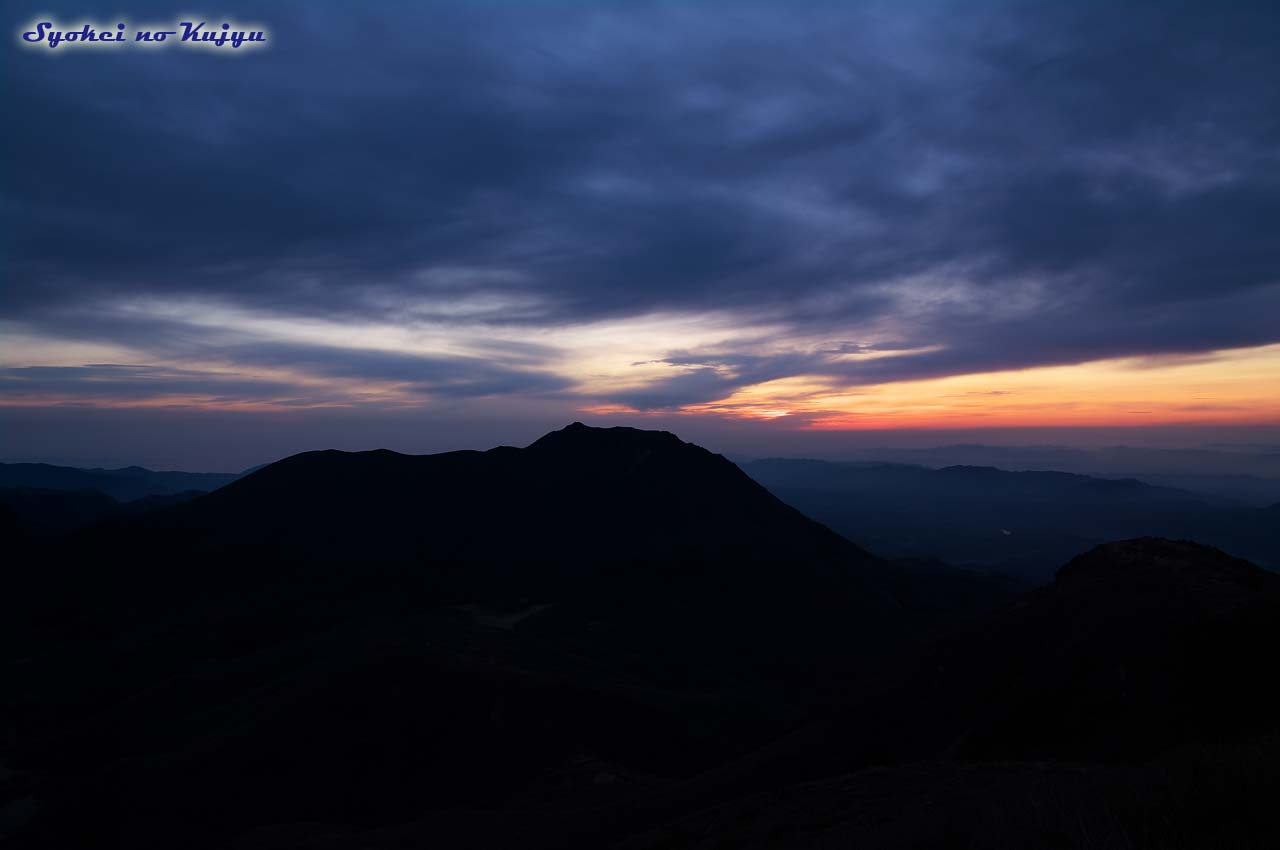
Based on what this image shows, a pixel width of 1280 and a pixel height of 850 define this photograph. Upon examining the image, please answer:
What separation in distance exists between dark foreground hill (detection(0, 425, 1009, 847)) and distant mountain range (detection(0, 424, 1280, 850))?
34 cm

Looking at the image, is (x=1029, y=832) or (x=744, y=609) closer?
(x=1029, y=832)

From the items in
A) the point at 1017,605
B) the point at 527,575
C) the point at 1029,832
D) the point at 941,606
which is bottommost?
the point at 941,606

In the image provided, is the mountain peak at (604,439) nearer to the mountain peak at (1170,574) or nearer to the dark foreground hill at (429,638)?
the dark foreground hill at (429,638)

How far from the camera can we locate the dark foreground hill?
135 feet

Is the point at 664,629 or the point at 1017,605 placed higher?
the point at 1017,605

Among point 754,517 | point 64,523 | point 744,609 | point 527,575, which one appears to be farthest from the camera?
point 64,523

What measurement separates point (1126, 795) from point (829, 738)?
2666cm

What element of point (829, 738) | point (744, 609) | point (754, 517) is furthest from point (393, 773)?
point (754, 517)

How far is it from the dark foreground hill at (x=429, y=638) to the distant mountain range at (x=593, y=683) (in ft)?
1.12

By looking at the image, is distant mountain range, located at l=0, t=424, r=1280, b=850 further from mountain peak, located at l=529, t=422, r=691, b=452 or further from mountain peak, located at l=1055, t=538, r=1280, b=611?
mountain peak, located at l=529, t=422, r=691, b=452

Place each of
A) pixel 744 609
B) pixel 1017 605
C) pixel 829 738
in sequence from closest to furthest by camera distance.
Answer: pixel 829 738
pixel 1017 605
pixel 744 609

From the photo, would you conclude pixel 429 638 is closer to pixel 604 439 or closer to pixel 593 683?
pixel 593 683

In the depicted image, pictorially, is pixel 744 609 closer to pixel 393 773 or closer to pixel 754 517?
pixel 754 517

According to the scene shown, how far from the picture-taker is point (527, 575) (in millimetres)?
93375
